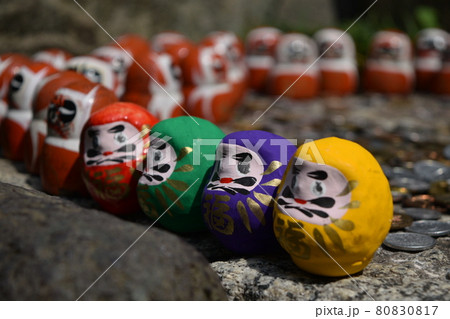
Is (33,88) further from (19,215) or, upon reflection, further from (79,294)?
(79,294)

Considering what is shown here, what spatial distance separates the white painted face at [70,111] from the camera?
2771 millimetres

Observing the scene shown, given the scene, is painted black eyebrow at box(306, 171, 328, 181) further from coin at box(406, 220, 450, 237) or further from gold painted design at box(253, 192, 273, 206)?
coin at box(406, 220, 450, 237)

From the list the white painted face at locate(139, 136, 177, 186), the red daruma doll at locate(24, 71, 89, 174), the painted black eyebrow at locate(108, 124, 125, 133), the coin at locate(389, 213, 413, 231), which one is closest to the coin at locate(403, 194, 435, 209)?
the coin at locate(389, 213, 413, 231)

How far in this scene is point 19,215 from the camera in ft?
5.74

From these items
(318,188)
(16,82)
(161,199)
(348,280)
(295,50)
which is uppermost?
(295,50)

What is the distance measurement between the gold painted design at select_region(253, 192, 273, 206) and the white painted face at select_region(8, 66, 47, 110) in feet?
6.44

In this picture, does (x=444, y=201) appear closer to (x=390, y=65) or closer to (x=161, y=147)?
(x=161, y=147)

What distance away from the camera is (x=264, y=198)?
2.07 meters

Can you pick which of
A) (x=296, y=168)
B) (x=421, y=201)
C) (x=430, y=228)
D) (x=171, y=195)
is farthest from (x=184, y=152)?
(x=421, y=201)

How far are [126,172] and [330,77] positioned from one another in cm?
365

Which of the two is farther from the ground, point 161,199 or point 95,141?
point 95,141

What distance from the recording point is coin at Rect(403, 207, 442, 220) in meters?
2.57

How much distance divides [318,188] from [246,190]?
312 mm

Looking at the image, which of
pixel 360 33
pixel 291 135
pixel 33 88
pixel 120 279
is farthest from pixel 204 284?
pixel 360 33
